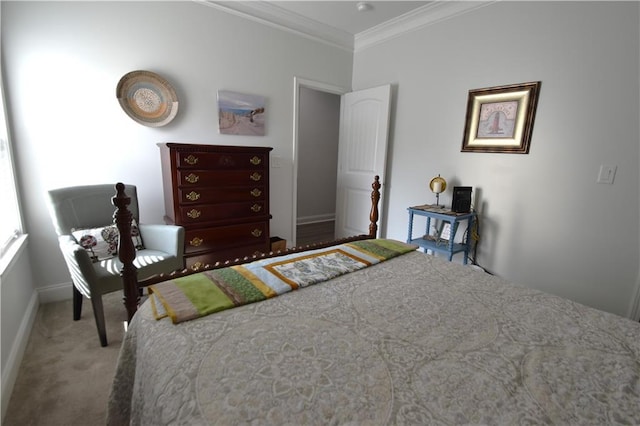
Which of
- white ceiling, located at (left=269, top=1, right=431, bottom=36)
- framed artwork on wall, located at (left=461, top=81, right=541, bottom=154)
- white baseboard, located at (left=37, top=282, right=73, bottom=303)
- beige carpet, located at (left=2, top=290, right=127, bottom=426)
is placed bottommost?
beige carpet, located at (left=2, top=290, right=127, bottom=426)

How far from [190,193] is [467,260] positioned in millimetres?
2560

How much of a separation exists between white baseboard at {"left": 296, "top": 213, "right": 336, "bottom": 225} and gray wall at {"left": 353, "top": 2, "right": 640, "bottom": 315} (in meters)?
2.56

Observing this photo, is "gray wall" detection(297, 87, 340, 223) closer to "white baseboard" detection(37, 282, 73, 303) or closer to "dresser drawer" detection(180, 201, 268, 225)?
"dresser drawer" detection(180, 201, 268, 225)

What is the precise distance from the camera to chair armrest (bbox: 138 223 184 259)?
2178mm

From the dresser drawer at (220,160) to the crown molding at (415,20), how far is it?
204cm

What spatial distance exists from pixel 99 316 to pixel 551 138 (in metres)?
3.40

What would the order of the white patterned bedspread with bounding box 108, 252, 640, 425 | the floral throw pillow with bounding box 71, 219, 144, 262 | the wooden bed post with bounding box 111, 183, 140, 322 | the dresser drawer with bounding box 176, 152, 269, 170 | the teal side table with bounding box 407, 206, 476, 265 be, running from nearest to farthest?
the white patterned bedspread with bounding box 108, 252, 640, 425, the wooden bed post with bounding box 111, 183, 140, 322, the floral throw pillow with bounding box 71, 219, 144, 262, the dresser drawer with bounding box 176, 152, 269, 170, the teal side table with bounding box 407, 206, 476, 265

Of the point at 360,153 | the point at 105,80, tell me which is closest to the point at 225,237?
the point at 105,80

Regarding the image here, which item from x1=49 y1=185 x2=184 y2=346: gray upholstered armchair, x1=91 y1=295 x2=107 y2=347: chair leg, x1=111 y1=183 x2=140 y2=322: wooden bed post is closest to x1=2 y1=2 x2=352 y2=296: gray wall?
x1=49 y1=185 x2=184 y2=346: gray upholstered armchair

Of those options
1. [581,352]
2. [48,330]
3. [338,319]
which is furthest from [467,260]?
[48,330]

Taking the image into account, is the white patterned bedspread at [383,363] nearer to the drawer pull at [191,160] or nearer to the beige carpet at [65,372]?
the beige carpet at [65,372]

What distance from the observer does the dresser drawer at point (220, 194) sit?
2371 millimetres

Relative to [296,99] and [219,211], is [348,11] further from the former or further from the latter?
[219,211]

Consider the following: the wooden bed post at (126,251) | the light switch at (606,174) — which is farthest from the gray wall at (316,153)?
the wooden bed post at (126,251)
